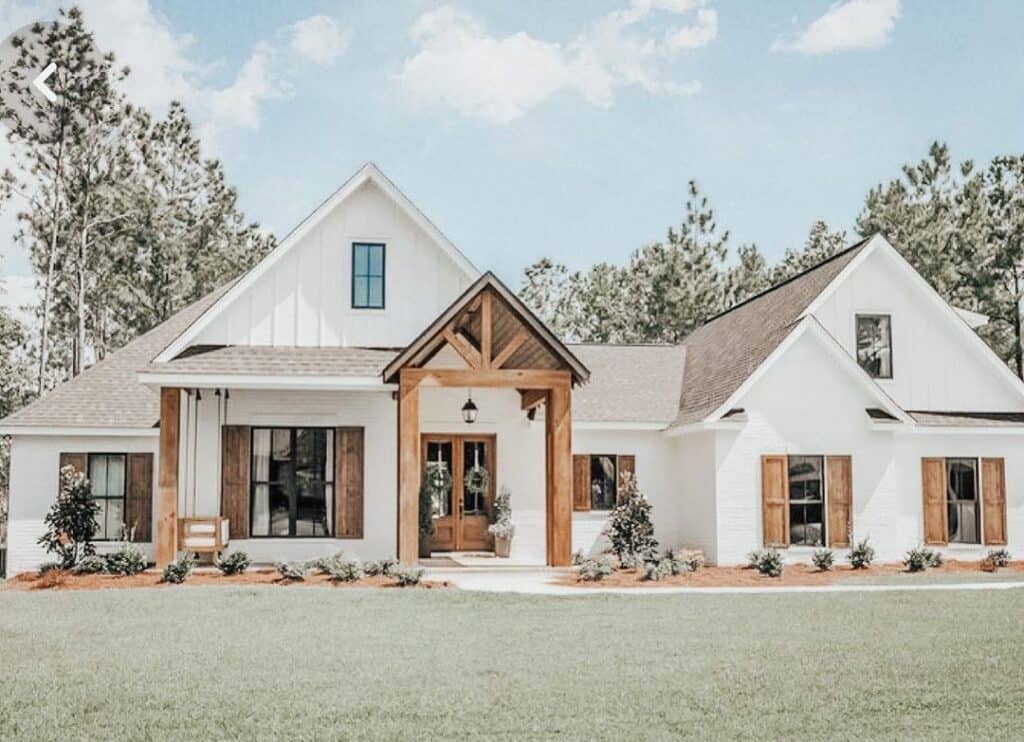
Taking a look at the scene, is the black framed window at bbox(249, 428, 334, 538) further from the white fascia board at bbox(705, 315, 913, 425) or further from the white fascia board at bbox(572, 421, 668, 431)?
the white fascia board at bbox(705, 315, 913, 425)

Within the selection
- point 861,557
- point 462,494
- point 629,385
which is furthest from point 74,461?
point 861,557

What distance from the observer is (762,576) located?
685 inches

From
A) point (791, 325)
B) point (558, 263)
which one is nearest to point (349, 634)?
point (791, 325)

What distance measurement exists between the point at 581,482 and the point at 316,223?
275 inches

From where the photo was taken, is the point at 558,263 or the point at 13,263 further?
the point at 558,263

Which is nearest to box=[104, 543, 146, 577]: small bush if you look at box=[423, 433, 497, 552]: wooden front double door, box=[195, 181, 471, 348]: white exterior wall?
box=[195, 181, 471, 348]: white exterior wall

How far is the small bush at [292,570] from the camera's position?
15859 millimetres

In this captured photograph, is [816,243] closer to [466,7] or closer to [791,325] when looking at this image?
[791,325]

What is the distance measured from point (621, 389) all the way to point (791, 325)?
4.02 m

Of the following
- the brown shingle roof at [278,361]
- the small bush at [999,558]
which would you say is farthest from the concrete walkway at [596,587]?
the brown shingle roof at [278,361]

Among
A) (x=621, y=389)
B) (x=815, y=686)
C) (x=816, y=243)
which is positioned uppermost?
(x=816, y=243)

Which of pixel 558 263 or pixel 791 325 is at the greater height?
pixel 558 263

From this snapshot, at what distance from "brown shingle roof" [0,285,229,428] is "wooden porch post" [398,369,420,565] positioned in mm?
5050

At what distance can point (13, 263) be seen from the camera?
131 ft
